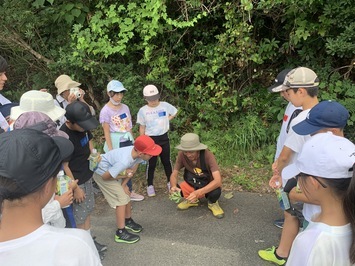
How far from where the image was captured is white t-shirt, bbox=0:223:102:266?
132 centimetres

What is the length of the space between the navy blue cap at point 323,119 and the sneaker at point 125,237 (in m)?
2.21

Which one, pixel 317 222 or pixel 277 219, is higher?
pixel 317 222

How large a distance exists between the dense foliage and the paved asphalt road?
5.08 feet

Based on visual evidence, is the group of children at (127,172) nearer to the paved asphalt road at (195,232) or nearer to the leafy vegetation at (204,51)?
the paved asphalt road at (195,232)

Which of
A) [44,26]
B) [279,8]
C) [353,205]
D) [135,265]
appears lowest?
[135,265]

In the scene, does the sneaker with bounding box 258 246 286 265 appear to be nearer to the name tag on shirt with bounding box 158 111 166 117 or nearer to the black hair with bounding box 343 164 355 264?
the black hair with bounding box 343 164 355 264

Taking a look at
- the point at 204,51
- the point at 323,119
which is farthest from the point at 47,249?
the point at 204,51

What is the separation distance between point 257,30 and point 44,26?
4.40m

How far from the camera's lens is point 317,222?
1.64 m

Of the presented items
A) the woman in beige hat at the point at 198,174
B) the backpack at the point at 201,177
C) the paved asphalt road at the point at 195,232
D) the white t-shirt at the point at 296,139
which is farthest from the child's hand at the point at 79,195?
the white t-shirt at the point at 296,139

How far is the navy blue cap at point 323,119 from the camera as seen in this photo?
2672mm

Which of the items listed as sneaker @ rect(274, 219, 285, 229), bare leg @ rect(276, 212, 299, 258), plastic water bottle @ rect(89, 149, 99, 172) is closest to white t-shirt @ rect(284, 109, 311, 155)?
bare leg @ rect(276, 212, 299, 258)

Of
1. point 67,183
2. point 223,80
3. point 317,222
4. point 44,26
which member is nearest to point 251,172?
point 223,80

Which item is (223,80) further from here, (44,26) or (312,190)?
(312,190)
